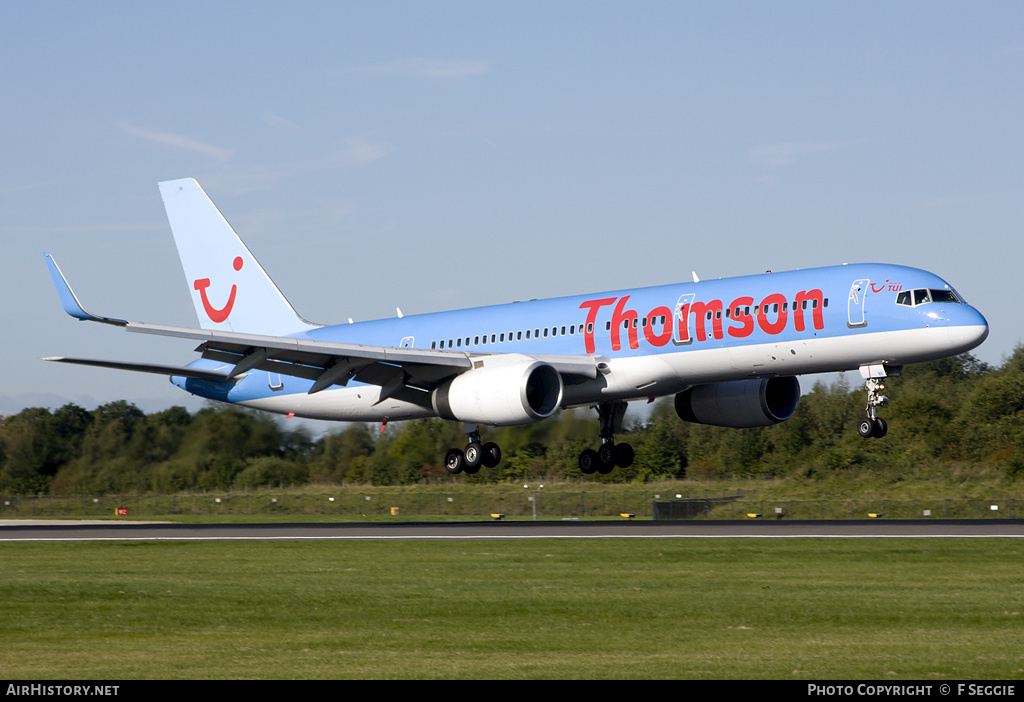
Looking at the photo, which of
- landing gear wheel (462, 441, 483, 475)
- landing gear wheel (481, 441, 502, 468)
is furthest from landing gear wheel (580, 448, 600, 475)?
landing gear wheel (462, 441, 483, 475)

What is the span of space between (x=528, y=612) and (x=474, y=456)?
17176 millimetres

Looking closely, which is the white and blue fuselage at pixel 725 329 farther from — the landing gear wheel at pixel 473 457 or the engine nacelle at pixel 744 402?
the engine nacelle at pixel 744 402

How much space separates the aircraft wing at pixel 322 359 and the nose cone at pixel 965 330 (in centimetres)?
1017

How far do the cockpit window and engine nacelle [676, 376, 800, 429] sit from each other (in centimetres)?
825

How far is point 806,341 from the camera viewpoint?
32.3 m

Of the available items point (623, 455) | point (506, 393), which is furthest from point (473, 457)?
point (623, 455)

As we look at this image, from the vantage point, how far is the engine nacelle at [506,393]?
34.3 metres

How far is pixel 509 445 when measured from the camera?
44594mm

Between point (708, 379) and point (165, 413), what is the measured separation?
91.6 feet

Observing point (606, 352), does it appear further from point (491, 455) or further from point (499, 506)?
point (499, 506)

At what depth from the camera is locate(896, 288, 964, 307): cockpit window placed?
31.2 m

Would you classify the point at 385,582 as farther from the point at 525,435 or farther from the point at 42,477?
the point at 42,477

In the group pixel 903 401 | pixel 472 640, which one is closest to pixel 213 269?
pixel 472 640

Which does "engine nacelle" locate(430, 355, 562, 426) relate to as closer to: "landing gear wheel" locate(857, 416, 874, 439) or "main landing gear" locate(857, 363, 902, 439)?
"landing gear wheel" locate(857, 416, 874, 439)
